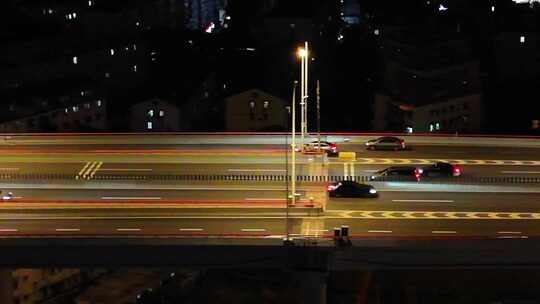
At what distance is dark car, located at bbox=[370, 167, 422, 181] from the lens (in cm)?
1538

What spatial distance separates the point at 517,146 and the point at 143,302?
27.2ft

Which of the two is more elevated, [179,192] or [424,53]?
[424,53]

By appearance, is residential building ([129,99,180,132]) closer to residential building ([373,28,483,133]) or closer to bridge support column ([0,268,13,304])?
residential building ([373,28,483,133])

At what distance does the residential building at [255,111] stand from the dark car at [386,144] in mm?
5089

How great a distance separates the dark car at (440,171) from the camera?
51.7ft

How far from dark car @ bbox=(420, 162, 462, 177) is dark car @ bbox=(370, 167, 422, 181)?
227 mm

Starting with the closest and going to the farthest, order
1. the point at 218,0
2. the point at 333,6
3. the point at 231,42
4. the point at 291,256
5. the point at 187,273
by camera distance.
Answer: the point at 291,256 → the point at 187,273 → the point at 231,42 → the point at 333,6 → the point at 218,0

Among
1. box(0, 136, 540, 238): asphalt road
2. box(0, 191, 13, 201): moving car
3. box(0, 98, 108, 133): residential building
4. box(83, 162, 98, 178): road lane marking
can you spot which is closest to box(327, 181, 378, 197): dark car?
box(0, 136, 540, 238): asphalt road

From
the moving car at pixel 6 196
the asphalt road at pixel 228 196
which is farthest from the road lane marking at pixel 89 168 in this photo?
the moving car at pixel 6 196

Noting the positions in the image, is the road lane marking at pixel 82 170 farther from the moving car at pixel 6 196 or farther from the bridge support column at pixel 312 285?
the bridge support column at pixel 312 285

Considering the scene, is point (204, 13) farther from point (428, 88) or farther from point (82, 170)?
point (82, 170)

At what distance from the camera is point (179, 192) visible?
578 inches

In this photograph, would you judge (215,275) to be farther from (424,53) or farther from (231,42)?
(231,42)

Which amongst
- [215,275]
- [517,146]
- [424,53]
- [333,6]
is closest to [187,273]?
[215,275]
